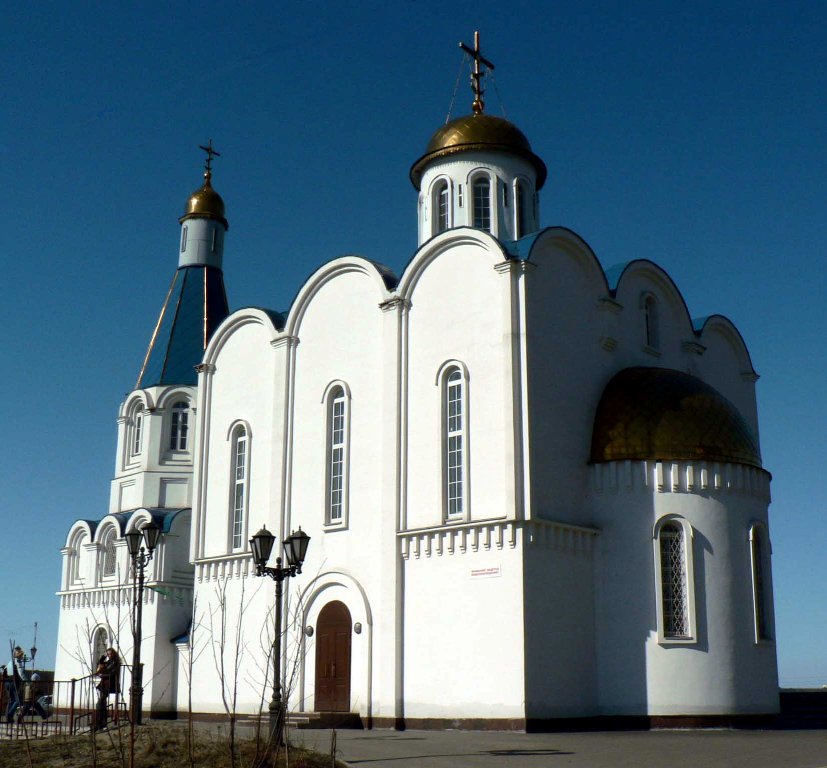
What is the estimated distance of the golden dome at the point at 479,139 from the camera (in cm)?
2217

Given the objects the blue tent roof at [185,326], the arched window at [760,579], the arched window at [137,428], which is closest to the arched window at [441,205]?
the blue tent roof at [185,326]

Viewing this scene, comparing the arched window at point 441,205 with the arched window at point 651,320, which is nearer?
the arched window at point 651,320

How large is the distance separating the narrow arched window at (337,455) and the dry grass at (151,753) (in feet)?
22.9

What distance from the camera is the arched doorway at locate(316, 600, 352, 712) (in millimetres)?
18812

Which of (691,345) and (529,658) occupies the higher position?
(691,345)

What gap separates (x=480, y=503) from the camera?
56.7 ft

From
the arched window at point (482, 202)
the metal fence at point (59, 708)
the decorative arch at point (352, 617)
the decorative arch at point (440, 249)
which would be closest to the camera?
the metal fence at point (59, 708)

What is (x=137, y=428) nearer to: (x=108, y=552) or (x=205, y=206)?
(x=108, y=552)

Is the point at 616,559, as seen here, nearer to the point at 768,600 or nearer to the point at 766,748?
the point at 768,600

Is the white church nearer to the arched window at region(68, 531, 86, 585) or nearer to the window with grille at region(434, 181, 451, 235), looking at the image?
the window with grille at region(434, 181, 451, 235)

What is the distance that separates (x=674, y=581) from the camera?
17359mm

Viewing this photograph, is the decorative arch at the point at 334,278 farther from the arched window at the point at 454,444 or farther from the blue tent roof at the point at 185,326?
the blue tent roof at the point at 185,326

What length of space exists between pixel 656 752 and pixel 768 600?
6.66m

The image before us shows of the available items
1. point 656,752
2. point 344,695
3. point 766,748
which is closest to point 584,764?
point 656,752
